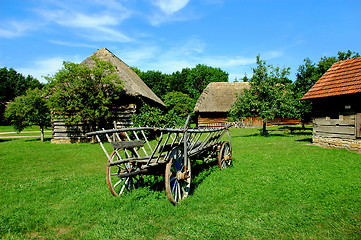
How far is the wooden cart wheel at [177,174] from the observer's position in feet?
15.5

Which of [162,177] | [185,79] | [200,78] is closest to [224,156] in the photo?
[162,177]

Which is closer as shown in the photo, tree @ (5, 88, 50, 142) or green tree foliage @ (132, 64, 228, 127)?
tree @ (5, 88, 50, 142)

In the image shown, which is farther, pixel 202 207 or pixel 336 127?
pixel 336 127

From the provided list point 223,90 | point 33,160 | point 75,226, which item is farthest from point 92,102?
point 223,90

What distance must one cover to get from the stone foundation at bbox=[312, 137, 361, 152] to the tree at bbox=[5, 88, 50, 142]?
18366mm

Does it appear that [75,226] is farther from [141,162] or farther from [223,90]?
[223,90]

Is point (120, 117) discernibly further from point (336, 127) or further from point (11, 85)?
point (11, 85)

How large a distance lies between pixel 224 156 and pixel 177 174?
322 cm

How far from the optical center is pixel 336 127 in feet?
39.9

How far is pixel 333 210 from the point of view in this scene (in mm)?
4379

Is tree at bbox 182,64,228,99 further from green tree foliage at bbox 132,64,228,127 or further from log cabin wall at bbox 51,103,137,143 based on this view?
log cabin wall at bbox 51,103,137,143

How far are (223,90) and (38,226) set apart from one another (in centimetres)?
3202

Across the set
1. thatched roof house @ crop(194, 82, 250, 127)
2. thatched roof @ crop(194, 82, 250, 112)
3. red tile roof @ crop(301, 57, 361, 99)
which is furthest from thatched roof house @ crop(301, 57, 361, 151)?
thatched roof house @ crop(194, 82, 250, 127)

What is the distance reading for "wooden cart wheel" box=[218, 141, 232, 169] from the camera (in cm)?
752
